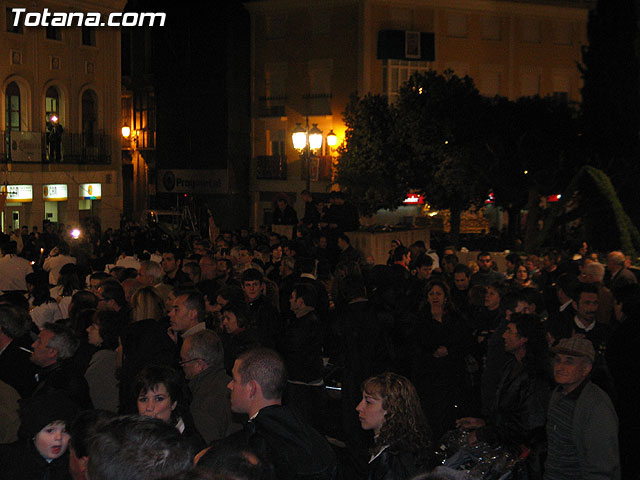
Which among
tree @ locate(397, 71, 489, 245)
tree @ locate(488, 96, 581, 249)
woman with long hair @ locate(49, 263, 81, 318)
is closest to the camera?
woman with long hair @ locate(49, 263, 81, 318)

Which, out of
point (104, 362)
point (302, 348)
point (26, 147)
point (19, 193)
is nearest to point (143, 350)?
point (104, 362)

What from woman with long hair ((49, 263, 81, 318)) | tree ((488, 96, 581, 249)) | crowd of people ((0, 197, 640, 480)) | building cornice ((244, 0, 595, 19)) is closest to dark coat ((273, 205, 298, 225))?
tree ((488, 96, 581, 249))

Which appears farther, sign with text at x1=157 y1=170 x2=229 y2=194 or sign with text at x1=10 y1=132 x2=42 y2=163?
sign with text at x1=157 y1=170 x2=229 y2=194

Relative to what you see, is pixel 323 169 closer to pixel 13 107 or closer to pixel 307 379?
pixel 13 107

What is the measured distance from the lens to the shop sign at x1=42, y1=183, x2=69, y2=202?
3167 centimetres

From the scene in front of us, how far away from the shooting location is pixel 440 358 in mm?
7949

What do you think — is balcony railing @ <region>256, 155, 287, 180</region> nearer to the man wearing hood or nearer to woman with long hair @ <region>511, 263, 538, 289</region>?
woman with long hair @ <region>511, 263, 538, 289</region>

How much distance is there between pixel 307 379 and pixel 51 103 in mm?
26655

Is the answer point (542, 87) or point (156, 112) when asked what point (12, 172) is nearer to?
point (156, 112)

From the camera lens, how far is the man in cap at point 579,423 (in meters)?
Result: 5.14

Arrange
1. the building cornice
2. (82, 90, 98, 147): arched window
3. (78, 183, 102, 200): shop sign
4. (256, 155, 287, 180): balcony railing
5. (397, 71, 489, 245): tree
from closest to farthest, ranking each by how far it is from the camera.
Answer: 1. (397, 71, 489, 245): tree
2. (78, 183, 102, 200): shop sign
3. (82, 90, 98, 147): arched window
4. the building cornice
5. (256, 155, 287, 180): balcony railing

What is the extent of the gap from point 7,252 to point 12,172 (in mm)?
17069

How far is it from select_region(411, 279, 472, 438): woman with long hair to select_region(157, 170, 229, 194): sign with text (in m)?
29.9

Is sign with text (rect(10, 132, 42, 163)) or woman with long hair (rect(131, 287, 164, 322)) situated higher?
sign with text (rect(10, 132, 42, 163))
